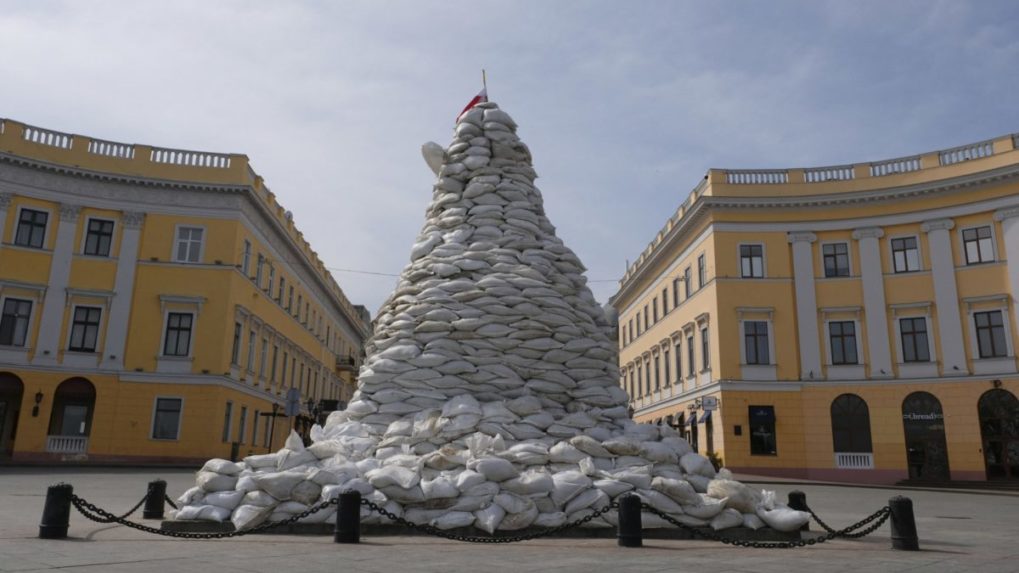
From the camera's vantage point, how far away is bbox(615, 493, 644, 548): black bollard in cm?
654

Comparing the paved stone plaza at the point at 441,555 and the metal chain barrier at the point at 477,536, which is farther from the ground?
the metal chain barrier at the point at 477,536

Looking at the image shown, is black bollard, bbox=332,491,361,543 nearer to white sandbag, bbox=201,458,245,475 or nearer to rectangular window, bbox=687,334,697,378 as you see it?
white sandbag, bbox=201,458,245,475

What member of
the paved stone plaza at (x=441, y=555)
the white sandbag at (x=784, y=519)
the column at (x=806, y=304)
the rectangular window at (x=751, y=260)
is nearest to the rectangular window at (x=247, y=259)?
the rectangular window at (x=751, y=260)

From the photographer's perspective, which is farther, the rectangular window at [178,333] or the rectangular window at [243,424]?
the rectangular window at [243,424]

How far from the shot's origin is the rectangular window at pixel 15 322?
24.8 metres

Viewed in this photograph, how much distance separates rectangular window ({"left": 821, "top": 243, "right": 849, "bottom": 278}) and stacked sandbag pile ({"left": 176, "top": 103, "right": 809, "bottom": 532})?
20.4 m

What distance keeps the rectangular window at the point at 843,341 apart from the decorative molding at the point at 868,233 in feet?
10.0

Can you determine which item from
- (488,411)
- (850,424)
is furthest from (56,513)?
(850,424)

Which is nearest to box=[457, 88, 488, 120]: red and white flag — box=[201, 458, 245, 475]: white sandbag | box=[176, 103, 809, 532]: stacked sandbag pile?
box=[176, 103, 809, 532]: stacked sandbag pile

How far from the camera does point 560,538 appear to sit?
6.93m

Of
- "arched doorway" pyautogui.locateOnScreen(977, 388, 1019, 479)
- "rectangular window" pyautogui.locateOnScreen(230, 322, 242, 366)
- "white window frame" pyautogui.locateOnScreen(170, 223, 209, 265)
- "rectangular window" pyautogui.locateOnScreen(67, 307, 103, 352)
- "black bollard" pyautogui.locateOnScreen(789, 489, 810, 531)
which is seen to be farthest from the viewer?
"rectangular window" pyautogui.locateOnScreen(230, 322, 242, 366)

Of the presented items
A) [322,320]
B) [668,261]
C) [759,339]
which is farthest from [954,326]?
[322,320]

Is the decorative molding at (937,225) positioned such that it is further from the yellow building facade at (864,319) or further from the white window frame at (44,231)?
the white window frame at (44,231)

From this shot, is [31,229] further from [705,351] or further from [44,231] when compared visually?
[705,351]
